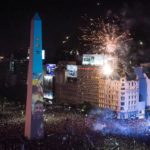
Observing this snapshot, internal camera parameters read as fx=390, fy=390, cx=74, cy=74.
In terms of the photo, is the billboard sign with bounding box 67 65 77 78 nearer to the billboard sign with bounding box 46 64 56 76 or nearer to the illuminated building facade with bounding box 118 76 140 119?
the billboard sign with bounding box 46 64 56 76

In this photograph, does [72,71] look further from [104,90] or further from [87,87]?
[104,90]

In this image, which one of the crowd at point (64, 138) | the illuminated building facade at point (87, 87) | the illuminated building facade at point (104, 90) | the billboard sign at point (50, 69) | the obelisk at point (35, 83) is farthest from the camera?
the billboard sign at point (50, 69)

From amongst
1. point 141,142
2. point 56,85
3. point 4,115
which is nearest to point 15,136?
point 141,142

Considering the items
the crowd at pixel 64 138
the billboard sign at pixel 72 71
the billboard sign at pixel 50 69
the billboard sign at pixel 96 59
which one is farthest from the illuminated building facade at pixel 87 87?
the crowd at pixel 64 138

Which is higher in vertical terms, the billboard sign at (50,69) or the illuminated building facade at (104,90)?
the billboard sign at (50,69)

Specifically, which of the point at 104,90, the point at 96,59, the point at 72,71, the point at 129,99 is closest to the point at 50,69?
the point at 72,71

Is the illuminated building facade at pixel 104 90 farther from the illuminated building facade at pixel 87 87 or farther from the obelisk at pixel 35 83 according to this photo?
the obelisk at pixel 35 83
